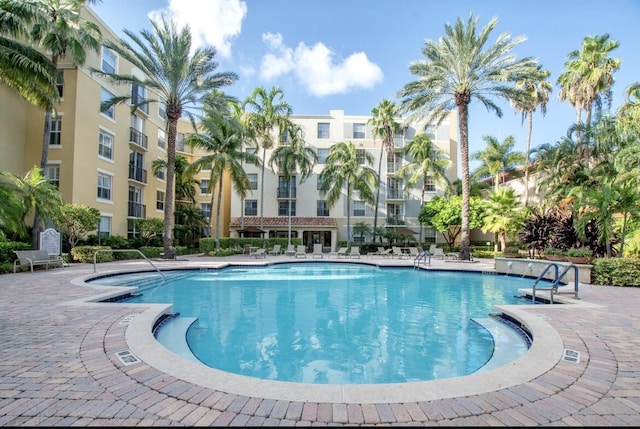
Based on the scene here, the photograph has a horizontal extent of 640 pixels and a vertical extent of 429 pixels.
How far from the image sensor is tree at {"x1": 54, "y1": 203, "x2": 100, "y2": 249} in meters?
18.4

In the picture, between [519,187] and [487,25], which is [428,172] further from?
[487,25]

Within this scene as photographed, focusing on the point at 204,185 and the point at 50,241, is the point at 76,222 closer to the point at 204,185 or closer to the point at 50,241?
the point at 50,241

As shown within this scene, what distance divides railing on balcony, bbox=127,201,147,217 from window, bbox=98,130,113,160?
13.7 feet

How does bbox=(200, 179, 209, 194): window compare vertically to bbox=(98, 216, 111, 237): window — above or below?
above

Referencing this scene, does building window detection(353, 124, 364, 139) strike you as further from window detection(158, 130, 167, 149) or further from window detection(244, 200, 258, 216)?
window detection(158, 130, 167, 149)

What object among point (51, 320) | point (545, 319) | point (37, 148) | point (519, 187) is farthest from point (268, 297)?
point (519, 187)

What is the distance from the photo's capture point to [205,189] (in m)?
38.0

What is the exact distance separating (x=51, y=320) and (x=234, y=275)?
10.2 m

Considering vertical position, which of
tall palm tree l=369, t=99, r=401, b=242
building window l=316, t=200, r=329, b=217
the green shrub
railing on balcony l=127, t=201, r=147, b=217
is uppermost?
tall palm tree l=369, t=99, r=401, b=242

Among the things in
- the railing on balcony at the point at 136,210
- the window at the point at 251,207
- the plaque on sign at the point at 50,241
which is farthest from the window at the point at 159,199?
the plaque on sign at the point at 50,241

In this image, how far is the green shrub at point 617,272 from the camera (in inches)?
429

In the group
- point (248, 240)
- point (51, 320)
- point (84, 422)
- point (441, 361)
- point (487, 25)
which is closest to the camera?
point (84, 422)

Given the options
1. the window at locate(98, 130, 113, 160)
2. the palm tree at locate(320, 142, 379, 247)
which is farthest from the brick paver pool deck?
the palm tree at locate(320, 142, 379, 247)

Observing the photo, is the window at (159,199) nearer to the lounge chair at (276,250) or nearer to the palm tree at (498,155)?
the lounge chair at (276,250)
